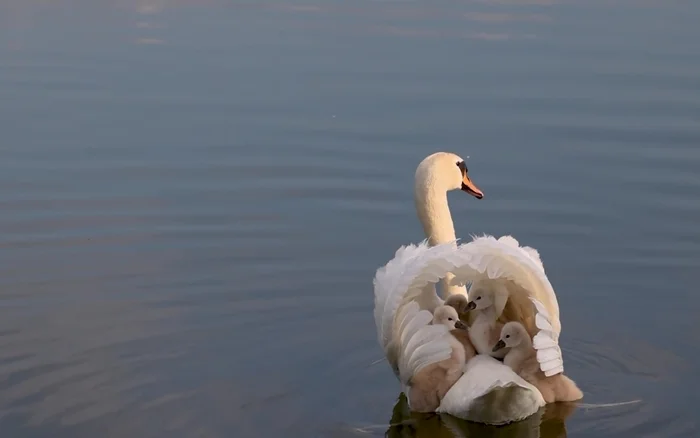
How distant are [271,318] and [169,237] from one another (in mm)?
1868

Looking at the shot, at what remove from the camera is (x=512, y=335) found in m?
7.24

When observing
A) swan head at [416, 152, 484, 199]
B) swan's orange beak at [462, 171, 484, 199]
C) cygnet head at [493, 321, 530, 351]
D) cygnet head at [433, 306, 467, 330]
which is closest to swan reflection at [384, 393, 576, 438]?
cygnet head at [493, 321, 530, 351]

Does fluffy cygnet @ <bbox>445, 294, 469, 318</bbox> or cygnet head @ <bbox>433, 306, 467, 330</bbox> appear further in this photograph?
fluffy cygnet @ <bbox>445, 294, 469, 318</bbox>

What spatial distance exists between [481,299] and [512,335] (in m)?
0.34

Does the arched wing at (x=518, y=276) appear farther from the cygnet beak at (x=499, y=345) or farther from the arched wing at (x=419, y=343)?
the arched wing at (x=419, y=343)

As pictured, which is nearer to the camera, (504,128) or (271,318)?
(271,318)

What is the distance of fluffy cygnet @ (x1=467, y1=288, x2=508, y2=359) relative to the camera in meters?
7.46

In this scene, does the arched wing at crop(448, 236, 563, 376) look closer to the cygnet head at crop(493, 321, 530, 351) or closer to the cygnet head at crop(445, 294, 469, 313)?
the cygnet head at crop(493, 321, 530, 351)

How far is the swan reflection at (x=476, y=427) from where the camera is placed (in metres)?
7.14

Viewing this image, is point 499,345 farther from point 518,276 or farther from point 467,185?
point 467,185

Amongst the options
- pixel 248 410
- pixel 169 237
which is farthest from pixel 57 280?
pixel 248 410

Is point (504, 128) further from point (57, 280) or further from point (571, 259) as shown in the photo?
point (57, 280)

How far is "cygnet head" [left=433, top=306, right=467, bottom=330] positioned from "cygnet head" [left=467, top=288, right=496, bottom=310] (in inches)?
4.1

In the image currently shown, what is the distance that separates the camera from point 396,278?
7.64 meters
